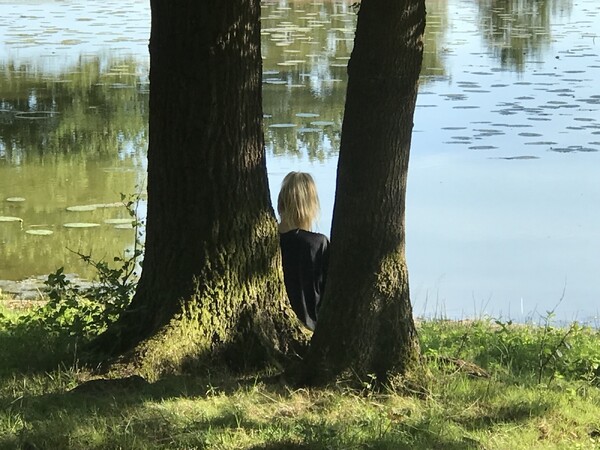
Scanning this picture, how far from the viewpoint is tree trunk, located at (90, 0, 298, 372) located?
16.2ft

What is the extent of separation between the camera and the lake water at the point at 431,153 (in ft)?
31.0

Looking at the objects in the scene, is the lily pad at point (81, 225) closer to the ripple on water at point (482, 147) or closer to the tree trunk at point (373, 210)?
the ripple on water at point (482, 147)

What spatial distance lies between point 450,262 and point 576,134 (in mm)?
5402

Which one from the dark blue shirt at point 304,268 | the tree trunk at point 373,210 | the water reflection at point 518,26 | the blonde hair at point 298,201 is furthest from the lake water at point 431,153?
the tree trunk at point 373,210

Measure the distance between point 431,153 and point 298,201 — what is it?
7.83 m

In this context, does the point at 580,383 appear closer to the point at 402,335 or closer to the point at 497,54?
the point at 402,335

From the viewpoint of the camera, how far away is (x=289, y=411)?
4.39 meters

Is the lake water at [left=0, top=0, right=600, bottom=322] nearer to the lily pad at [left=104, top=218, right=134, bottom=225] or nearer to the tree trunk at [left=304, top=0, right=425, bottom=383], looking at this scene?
the lily pad at [left=104, top=218, right=134, bottom=225]

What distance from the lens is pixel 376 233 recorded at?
14.9 ft

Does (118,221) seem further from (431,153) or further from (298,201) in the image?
(298,201)

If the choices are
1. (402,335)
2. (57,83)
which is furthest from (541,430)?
(57,83)

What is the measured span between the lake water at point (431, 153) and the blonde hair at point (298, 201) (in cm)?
173

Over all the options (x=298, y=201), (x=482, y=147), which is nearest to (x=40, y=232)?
(x=298, y=201)

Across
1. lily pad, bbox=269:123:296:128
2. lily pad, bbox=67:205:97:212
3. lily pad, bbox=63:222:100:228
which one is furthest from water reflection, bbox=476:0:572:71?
lily pad, bbox=63:222:100:228
